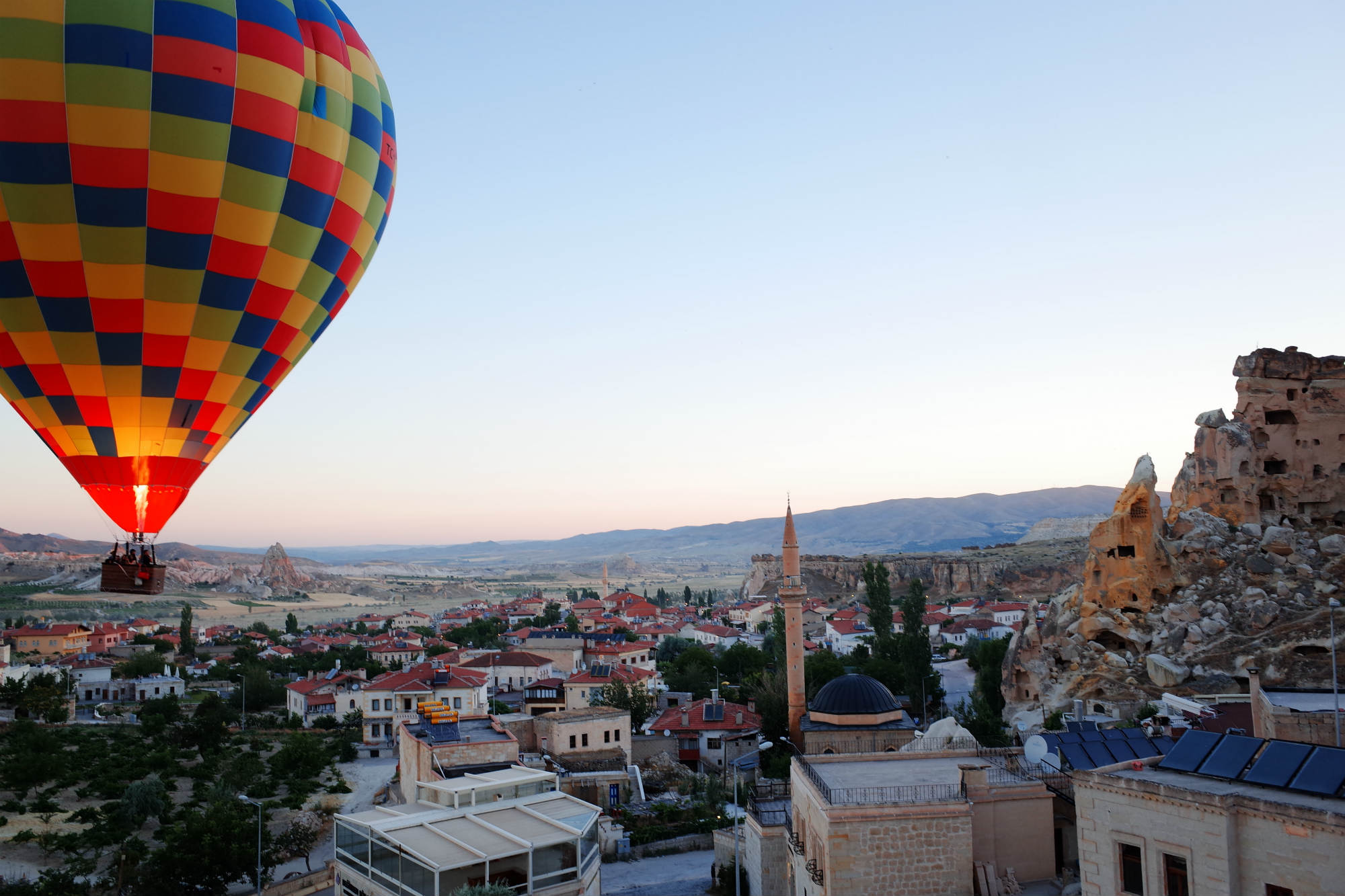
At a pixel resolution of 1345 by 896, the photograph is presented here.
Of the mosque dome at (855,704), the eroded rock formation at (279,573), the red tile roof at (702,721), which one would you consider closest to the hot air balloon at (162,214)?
the mosque dome at (855,704)

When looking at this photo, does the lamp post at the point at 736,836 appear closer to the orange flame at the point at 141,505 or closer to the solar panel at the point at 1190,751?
the solar panel at the point at 1190,751

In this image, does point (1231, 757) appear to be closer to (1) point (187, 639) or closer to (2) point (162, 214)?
(2) point (162, 214)

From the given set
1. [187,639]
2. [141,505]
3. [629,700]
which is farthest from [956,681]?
[187,639]

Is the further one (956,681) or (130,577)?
(956,681)

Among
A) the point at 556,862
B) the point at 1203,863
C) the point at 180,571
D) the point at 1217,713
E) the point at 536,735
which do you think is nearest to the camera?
the point at 1203,863

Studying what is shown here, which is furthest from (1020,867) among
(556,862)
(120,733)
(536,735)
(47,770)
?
(120,733)

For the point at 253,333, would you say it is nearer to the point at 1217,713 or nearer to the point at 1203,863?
the point at 1203,863
